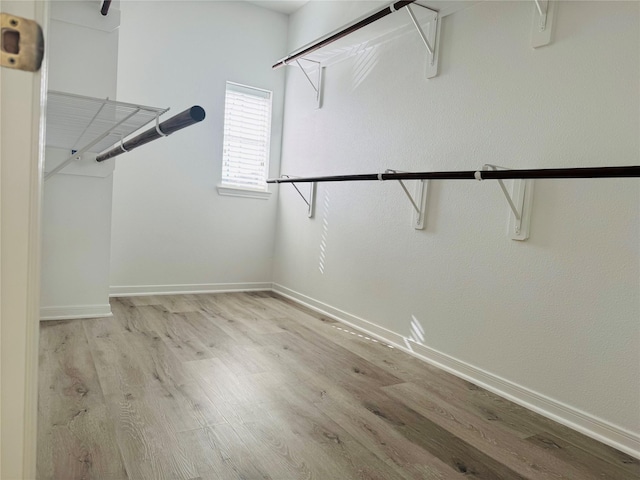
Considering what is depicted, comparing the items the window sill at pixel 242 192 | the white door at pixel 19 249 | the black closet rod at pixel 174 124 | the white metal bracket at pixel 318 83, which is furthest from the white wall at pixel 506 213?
the white door at pixel 19 249

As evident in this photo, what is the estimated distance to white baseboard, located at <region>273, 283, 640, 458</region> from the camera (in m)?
1.65

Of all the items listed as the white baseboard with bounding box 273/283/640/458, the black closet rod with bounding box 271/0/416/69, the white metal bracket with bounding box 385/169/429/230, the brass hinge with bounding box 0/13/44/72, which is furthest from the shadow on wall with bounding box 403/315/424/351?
the brass hinge with bounding box 0/13/44/72

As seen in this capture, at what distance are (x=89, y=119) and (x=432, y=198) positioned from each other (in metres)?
1.83

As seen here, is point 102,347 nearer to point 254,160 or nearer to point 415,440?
point 415,440

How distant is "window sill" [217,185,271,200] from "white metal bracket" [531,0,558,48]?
270 centimetres

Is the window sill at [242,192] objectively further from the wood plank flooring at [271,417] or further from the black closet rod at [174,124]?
the black closet rod at [174,124]

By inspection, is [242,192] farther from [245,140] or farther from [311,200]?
[311,200]

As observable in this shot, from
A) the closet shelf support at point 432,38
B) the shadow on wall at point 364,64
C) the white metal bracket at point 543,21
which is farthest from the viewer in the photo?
the shadow on wall at point 364,64

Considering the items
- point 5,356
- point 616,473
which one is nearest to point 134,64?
point 5,356

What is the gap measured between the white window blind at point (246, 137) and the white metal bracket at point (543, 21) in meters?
2.65

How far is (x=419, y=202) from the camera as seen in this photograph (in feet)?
8.45

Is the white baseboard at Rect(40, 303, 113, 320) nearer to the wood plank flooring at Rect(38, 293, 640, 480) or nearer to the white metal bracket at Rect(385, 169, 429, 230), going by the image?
the wood plank flooring at Rect(38, 293, 640, 480)

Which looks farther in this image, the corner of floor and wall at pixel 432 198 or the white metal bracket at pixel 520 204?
the white metal bracket at pixel 520 204

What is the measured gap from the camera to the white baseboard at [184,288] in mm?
3612
